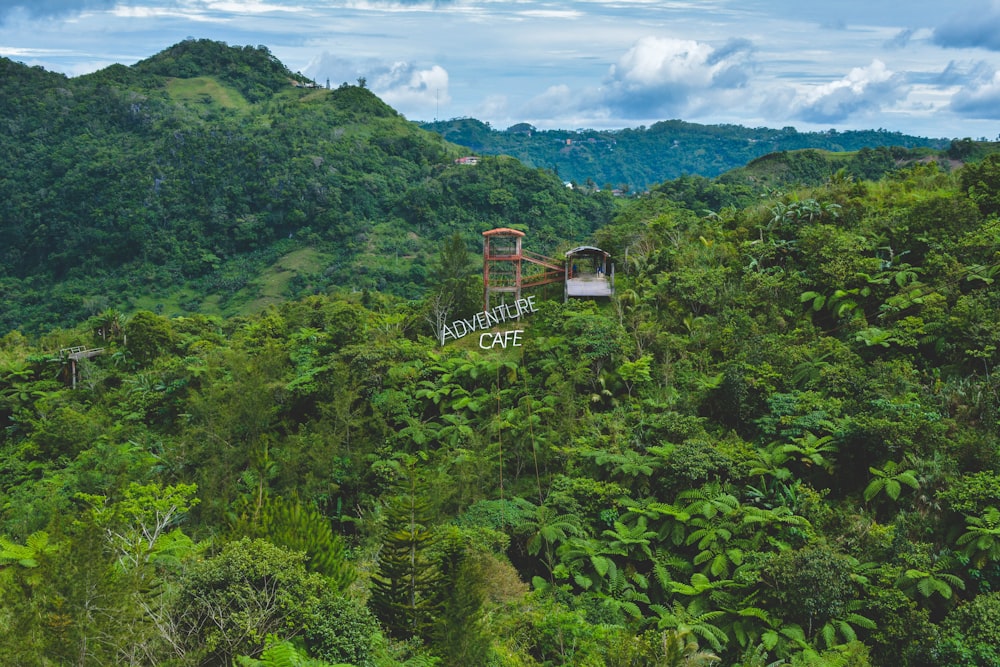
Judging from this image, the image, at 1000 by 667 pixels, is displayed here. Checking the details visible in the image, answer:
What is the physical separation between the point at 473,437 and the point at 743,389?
6761mm

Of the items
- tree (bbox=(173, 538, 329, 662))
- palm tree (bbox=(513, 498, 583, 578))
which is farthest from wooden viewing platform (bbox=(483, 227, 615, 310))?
tree (bbox=(173, 538, 329, 662))

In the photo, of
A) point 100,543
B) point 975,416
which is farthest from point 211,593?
point 975,416

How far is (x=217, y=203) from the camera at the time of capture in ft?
283

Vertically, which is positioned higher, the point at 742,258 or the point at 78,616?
the point at 742,258

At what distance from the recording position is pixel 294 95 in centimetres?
11625

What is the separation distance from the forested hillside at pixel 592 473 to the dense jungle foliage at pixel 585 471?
0.07 m

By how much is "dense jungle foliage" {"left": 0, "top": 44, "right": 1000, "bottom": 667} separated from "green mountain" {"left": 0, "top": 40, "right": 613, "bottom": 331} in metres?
40.7

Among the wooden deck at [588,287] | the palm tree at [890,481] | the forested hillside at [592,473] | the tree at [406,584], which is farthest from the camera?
the wooden deck at [588,287]

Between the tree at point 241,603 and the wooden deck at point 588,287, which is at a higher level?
the wooden deck at point 588,287

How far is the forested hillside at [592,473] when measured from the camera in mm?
11750

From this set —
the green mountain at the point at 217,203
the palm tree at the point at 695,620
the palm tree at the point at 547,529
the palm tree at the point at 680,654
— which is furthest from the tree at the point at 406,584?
the green mountain at the point at 217,203

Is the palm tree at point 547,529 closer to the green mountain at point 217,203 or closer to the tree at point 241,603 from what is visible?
the tree at point 241,603

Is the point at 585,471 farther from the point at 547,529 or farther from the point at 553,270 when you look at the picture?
the point at 553,270

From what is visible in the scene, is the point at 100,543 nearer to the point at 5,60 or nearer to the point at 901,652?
the point at 901,652
